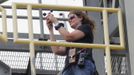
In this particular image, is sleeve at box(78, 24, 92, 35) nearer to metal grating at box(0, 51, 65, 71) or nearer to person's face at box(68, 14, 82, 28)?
person's face at box(68, 14, 82, 28)

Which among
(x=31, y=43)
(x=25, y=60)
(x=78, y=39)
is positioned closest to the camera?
(x=31, y=43)

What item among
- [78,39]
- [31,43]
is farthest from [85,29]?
[31,43]

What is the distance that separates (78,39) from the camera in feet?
18.0

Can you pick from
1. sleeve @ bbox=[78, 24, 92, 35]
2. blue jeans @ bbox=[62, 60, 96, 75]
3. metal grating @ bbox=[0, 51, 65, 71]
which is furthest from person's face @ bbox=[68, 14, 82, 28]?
metal grating @ bbox=[0, 51, 65, 71]

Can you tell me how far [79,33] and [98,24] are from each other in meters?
1.72

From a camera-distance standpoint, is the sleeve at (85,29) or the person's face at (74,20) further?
the person's face at (74,20)

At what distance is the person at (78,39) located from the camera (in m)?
5.36

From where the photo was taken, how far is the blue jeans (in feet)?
17.5

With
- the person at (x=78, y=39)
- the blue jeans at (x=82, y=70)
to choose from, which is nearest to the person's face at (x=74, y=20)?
the person at (x=78, y=39)

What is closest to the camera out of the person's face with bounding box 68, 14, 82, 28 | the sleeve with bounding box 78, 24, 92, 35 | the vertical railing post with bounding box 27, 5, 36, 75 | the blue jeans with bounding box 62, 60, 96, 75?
the vertical railing post with bounding box 27, 5, 36, 75

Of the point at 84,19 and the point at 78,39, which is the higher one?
the point at 84,19

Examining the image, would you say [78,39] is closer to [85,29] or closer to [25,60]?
[85,29]

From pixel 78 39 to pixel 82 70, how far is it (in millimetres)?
375

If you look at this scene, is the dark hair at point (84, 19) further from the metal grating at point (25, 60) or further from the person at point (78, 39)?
the metal grating at point (25, 60)
